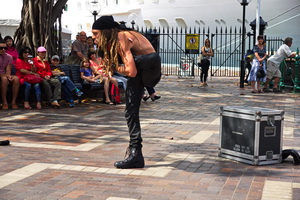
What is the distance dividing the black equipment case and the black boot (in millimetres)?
1160

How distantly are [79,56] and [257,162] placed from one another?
8.24 metres

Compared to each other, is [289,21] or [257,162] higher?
[289,21]

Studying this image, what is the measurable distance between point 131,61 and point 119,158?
1406 millimetres

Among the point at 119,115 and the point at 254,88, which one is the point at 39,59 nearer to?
the point at 119,115

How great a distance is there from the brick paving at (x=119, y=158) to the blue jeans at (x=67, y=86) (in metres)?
0.86

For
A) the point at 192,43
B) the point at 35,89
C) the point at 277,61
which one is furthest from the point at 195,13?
the point at 35,89

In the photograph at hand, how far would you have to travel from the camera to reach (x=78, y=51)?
1341 centimetres

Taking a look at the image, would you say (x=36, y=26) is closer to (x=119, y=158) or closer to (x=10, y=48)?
(x=10, y=48)

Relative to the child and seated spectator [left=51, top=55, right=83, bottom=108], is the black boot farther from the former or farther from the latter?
the child

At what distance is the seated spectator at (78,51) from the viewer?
44.0 ft

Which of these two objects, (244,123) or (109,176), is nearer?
(109,176)

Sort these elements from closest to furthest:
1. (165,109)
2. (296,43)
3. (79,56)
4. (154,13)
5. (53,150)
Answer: (53,150) → (165,109) → (79,56) → (296,43) → (154,13)

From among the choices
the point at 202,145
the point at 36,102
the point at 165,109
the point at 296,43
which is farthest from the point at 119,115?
the point at 296,43

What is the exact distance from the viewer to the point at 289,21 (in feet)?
101
